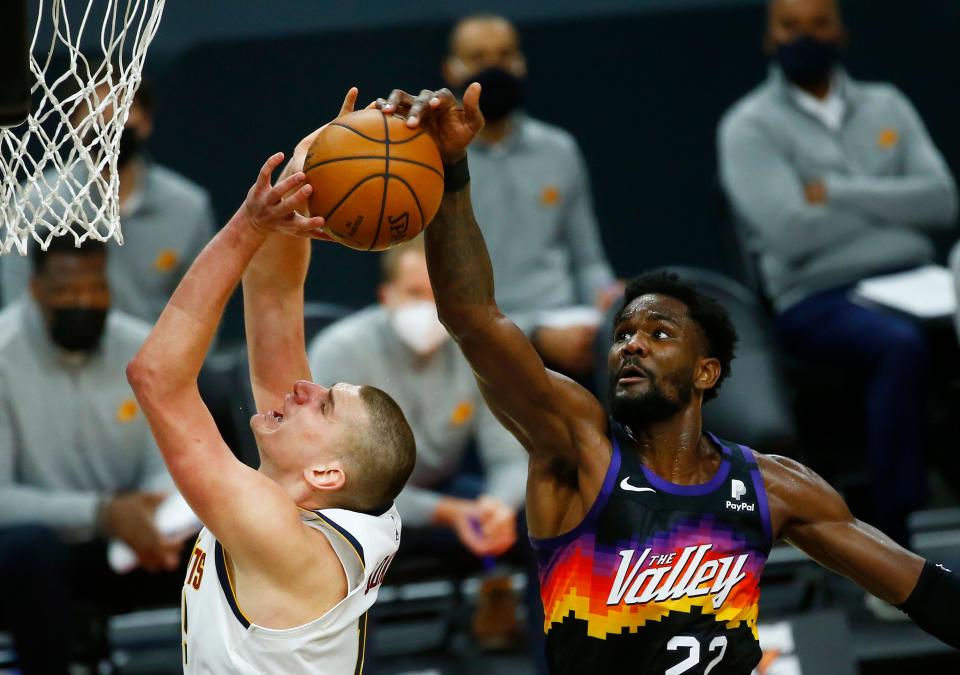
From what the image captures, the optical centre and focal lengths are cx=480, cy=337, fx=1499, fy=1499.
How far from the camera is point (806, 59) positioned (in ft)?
20.2

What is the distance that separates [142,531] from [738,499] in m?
2.29

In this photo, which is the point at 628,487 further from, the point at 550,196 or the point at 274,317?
the point at 550,196

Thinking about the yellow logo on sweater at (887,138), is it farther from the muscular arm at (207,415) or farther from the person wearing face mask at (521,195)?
the muscular arm at (207,415)

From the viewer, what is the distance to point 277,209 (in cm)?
289

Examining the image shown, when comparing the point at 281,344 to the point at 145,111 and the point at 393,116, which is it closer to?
the point at 393,116

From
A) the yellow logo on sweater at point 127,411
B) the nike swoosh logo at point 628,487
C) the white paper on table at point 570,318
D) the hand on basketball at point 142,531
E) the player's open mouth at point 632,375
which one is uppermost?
the player's open mouth at point 632,375

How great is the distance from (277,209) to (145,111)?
3184mm

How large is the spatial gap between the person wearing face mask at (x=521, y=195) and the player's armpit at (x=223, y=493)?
303cm

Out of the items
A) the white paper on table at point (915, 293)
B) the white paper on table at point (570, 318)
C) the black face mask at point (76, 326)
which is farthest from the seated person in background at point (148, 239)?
the white paper on table at point (915, 293)

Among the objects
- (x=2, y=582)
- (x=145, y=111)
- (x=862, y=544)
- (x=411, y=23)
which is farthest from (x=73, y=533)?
(x=411, y=23)

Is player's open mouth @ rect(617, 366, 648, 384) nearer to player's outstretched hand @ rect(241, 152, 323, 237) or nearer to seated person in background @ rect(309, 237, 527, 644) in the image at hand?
player's outstretched hand @ rect(241, 152, 323, 237)

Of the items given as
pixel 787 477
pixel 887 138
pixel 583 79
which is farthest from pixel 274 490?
pixel 583 79

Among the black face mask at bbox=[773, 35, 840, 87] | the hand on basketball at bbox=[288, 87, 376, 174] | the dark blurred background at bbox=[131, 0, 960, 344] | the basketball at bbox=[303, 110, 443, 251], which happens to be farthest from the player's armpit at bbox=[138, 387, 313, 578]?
the dark blurred background at bbox=[131, 0, 960, 344]

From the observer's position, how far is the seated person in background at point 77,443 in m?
5.05
